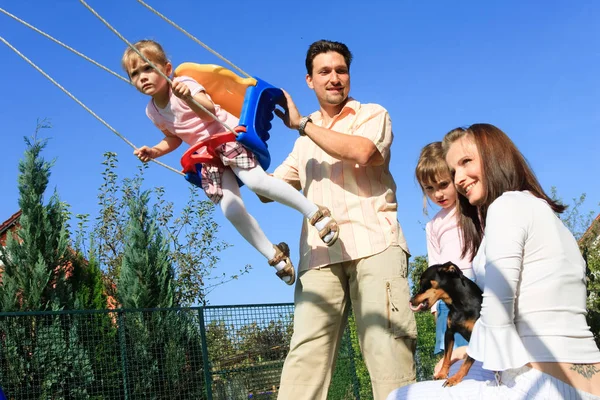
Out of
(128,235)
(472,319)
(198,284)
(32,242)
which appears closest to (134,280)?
(128,235)

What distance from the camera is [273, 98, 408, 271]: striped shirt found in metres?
2.51

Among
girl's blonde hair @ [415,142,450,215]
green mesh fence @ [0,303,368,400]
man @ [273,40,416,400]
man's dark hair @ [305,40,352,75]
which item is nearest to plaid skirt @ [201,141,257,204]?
man @ [273,40,416,400]

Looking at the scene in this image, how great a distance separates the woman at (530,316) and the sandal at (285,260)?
110cm

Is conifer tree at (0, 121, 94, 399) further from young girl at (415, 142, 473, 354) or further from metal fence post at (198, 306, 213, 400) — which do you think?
young girl at (415, 142, 473, 354)

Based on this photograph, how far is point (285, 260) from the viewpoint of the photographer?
9.00 feet

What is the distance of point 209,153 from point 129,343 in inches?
133

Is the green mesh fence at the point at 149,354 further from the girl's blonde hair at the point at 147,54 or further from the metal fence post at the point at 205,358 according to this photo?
the girl's blonde hair at the point at 147,54

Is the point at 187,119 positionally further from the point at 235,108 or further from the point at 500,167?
the point at 500,167

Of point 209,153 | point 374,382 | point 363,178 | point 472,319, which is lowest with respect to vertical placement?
point 374,382

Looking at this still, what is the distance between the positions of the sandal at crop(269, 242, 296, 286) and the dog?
0.79 m

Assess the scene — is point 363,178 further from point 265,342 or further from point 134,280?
point 134,280

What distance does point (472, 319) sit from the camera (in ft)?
5.84

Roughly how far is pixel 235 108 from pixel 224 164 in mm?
295

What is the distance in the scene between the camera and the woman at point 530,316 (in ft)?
4.85
